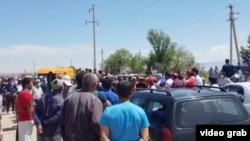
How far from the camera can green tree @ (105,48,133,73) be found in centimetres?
9819

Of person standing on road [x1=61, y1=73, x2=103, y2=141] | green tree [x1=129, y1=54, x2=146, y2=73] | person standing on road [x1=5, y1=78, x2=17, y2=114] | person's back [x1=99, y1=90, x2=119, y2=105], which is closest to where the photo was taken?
person standing on road [x1=61, y1=73, x2=103, y2=141]

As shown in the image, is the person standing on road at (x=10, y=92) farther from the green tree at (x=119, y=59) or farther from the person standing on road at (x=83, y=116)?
the green tree at (x=119, y=59)

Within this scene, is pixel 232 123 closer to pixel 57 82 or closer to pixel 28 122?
pixel 57 82

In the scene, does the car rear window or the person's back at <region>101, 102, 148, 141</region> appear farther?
the car rear window

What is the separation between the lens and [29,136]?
880 cm

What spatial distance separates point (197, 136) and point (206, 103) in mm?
650

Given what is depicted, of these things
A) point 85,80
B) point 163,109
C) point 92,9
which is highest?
point 92,9

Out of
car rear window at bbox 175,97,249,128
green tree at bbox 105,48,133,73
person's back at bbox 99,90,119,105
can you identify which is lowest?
car rear window at bbox 175,97,249,128

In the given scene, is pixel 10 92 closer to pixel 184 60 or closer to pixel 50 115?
pixel 50 115

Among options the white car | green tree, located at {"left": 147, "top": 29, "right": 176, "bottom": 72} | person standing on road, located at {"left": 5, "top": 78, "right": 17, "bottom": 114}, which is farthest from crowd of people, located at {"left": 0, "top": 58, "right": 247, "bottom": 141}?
green tree, located at {"left": 147, "top": 29, "right": 176, "bottom": 72}

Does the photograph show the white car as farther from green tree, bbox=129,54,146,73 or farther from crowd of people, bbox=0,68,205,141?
green tree, bbox=129,54,146,73

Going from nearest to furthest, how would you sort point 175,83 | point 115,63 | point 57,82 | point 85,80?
point 85,80, point 57,82, point 175,83, point 115,63

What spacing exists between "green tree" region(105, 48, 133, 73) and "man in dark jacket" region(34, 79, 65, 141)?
89373 mm

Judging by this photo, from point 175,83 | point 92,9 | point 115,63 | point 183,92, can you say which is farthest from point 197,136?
point 115,63
